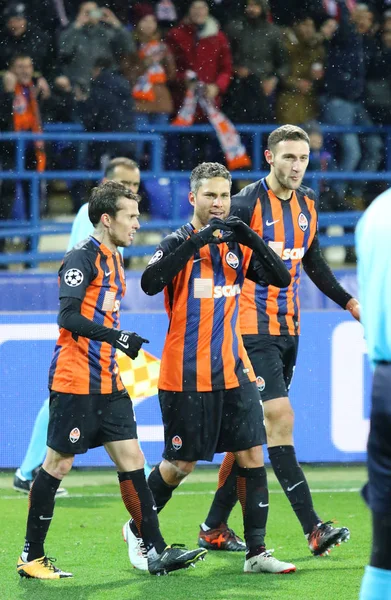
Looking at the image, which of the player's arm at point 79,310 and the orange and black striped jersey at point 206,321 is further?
the orange and black striped jersey at point 206,321

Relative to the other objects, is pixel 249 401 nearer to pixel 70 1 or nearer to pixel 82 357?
pixel 82 357

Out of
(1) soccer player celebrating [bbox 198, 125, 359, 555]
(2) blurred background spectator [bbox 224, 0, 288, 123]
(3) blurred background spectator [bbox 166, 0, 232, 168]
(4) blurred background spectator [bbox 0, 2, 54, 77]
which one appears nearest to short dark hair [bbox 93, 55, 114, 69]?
(4) blurred background spectator [bbox 0, 2, 54, 77]

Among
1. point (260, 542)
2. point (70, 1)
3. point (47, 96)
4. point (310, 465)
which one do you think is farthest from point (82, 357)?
point (70, 1)

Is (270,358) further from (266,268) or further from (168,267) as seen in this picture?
(168,267)

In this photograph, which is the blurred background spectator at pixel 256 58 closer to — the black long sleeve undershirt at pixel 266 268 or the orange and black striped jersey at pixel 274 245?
the orange and black striped jersey at pixel 274 245

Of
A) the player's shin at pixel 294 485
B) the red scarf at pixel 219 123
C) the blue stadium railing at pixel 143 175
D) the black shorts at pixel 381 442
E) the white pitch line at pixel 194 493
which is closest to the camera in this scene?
the black shorts at pixel 381 442

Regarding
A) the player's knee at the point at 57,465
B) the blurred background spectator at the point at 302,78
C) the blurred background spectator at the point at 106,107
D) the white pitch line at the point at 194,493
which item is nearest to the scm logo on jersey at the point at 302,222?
the player's knee at the point at 57,465

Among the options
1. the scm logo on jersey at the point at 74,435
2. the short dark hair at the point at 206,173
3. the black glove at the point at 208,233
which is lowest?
the scm logo on jersey at the point at 74,435

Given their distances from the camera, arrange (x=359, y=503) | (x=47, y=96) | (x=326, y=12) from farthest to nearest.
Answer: (x=326, y=12) < (x=47, y=96) < (x=359, y=503)

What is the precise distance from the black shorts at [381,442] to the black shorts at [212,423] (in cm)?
196

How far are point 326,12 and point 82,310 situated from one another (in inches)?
329

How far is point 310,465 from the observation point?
24.5 feet

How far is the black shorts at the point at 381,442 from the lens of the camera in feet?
8.88

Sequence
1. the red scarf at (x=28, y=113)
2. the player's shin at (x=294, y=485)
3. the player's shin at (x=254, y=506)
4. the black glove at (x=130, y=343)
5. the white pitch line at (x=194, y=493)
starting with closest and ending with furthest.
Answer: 1. the black glove at (x=130, y=343)
2. the player's shin at (x=254, y=506)
3. the player's shin at (x=294, y=485)
4. the white pitch line at (x=194, y=493)
5. the red scarf at (x=28, y=113)
